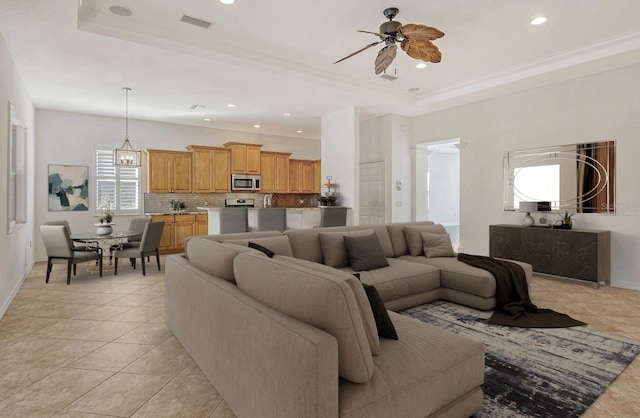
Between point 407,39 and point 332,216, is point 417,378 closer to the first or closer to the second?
point 407,39

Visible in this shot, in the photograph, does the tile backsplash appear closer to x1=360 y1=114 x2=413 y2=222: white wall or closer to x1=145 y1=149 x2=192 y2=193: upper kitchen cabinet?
x1=145 y1=149 x2=192 y2=193: upper kitchen cabinet

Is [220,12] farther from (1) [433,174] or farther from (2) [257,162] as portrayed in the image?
(1) [433,174]

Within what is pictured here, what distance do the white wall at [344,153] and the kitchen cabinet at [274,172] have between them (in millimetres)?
2071

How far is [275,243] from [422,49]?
2411 mm

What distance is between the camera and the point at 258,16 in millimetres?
3861

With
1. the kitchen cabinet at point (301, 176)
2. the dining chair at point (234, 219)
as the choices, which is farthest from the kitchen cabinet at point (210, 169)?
the dining chair at point (234, 219)

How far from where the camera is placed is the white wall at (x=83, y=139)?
273 inches

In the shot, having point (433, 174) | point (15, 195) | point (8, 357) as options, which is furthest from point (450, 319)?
point (433, 174)

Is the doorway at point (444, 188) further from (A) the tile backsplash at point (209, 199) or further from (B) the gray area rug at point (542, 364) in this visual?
(B) the gray area rug at point (542, 364)

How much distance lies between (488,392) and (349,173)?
202 inches

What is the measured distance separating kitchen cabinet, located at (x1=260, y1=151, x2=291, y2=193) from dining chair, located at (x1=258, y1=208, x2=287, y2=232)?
11.7ft

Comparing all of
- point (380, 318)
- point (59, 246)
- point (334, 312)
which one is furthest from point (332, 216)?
point (334, 312)

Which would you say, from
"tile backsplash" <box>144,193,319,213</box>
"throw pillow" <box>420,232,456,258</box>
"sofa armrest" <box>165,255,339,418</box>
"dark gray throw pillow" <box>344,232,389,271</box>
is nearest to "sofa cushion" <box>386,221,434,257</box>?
"throw pillow" <box>420,232,456,258</box>

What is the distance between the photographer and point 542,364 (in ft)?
8.38
